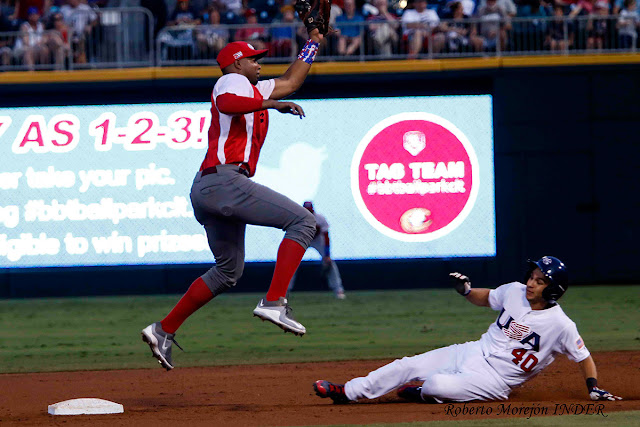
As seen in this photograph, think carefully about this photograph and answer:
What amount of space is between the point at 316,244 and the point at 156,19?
16.9 ft

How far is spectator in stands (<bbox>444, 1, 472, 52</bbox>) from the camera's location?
18.1 m

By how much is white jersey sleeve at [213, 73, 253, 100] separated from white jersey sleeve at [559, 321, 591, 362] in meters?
2.94

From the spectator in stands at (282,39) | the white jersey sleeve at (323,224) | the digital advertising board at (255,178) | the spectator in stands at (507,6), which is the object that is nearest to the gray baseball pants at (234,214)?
the white jersey sleeve at (323,224)

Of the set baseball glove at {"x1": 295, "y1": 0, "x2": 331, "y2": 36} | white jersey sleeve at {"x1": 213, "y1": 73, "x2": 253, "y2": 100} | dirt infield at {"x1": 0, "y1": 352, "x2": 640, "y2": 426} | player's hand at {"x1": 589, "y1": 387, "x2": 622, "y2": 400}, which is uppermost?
baseball glove at {"x1": 295, "y1": 0, "x2": 331, "y2": 36}

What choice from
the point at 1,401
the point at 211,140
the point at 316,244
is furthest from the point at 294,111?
the point at 316,244

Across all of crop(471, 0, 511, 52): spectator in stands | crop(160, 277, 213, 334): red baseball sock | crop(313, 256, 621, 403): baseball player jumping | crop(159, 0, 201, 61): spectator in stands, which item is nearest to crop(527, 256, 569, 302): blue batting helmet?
crop(313, 256, 621, 403): baseball player jumping

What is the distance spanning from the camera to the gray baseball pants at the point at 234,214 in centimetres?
703

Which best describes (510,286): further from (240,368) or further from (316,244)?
(316,244)

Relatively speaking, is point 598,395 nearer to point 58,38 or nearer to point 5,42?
point 58,38

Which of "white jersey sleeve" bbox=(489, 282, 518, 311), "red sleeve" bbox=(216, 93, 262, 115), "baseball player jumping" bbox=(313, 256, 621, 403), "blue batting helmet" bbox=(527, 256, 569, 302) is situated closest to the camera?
"red sleeve" bbox=(216, 93, 262, 115)

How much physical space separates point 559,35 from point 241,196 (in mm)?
12713

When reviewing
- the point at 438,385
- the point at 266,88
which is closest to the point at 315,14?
the point at 266,88

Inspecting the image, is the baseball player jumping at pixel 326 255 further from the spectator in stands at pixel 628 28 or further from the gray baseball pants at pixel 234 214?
the gray baseball pants at pixel 234 214

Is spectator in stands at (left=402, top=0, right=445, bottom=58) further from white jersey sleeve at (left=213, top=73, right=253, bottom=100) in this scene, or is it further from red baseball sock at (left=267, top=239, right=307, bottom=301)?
red baseball sock at (left=267, top=239, right=307, bottom=301)
